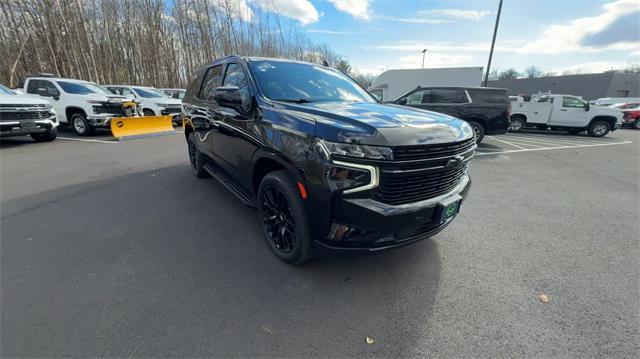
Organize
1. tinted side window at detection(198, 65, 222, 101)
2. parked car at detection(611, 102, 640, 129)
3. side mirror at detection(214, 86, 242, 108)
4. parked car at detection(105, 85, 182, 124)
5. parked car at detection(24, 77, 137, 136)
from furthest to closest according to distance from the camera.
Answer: parked car at detection(611, 102, 640, 129) < parked car at detection(105, 85, 182, 124) < parked car at detection(24, 77, 137, 136) < tinted side window at detection(198, 65, 222, 101) < side mirror at detection(214, 86, 242, 108)

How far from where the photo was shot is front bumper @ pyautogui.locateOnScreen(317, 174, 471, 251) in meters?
1.96

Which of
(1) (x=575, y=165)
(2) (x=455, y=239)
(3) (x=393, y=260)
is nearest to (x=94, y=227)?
(3) (x=393, y=260)

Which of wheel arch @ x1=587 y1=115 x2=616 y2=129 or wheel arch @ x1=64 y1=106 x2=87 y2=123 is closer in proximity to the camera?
wheel arch @ x1=64 y1=106 x2=87 y2=123

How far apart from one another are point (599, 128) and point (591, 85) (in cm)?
3659

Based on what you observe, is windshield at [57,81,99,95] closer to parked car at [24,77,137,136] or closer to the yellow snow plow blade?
parked car at [24,77,137,136]

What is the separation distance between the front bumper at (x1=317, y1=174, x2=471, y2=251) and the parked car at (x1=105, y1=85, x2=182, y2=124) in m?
12.9

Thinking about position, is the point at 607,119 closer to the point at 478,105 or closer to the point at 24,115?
the point at 478,105

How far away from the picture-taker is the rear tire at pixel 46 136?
8.53 meters

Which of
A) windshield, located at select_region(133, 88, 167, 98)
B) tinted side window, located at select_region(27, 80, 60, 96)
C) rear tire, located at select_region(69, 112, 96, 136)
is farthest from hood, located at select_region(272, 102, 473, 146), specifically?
windshield, located at select_region(133, 88, 167, 98)

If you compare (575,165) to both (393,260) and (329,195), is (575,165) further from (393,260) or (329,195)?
(329,195)

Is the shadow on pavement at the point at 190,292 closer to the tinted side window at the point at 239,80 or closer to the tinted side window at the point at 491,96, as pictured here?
the tinted side window at the point at 239,80

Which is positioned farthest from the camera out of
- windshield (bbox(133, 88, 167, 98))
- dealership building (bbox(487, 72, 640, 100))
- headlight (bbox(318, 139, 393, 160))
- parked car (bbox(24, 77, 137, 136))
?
dealership building (bbox(487, 72, 640, 100))

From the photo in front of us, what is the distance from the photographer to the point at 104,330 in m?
1.88

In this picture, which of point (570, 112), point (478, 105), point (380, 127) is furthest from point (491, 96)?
point (380, 127)
